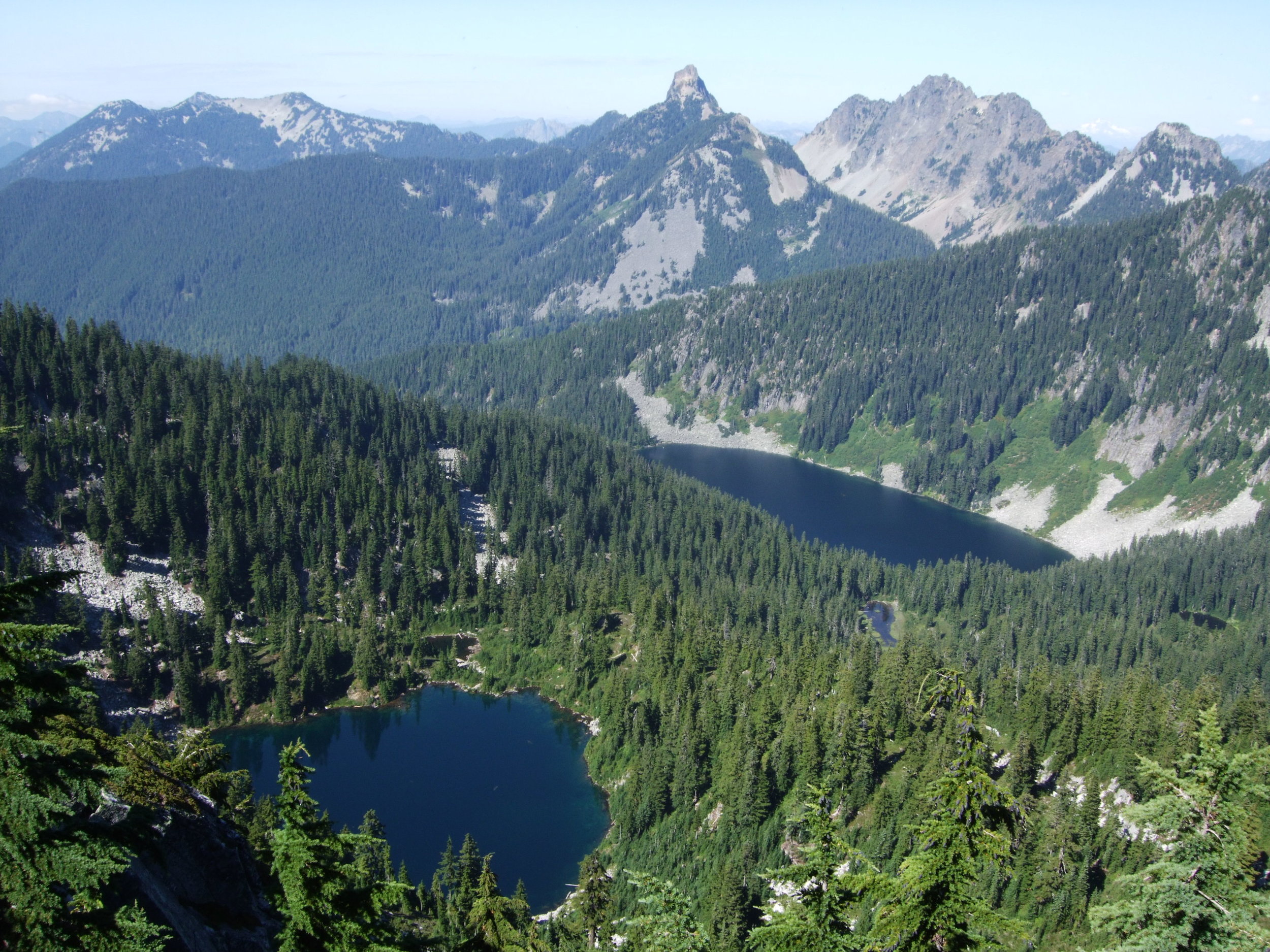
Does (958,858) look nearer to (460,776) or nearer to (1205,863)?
(1205,863)

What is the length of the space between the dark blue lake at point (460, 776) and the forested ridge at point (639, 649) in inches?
138

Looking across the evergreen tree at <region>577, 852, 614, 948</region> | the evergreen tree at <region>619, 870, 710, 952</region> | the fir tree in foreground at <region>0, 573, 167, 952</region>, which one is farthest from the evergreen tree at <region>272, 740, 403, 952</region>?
the evergreen tree at <region>577, 852, 614, 948</region>

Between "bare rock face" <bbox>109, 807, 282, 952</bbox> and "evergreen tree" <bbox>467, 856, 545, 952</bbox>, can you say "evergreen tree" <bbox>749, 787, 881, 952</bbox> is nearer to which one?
"evergreen tree" <bbox>467, 856, 545, 952</bbox>

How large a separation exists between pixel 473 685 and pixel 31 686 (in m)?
115

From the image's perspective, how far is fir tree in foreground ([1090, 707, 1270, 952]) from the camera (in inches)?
846

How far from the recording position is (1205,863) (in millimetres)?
21953

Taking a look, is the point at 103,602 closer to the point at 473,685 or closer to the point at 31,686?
the point at 473,685

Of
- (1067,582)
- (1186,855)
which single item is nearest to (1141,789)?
(1186,855)

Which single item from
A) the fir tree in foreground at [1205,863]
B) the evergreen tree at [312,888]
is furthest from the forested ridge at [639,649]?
the fir tree in foreground at [1205,863]

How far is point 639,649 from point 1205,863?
10595cm

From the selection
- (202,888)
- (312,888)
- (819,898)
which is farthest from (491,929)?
(819,898)

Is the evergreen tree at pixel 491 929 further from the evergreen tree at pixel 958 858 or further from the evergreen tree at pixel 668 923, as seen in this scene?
the evergreen tree at pixel 958 858

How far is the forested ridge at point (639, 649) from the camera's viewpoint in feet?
114

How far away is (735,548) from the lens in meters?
180
